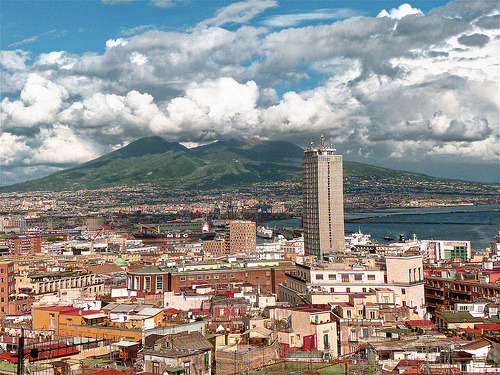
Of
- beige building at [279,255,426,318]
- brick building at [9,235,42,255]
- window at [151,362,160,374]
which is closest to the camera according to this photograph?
window at [151,362,160,374]

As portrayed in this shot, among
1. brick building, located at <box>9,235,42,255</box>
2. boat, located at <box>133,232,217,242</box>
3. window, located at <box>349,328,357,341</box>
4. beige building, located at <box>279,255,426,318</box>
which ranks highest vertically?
beige building, located at <box>279,255,426,318</box>

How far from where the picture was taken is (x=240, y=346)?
23109 mm

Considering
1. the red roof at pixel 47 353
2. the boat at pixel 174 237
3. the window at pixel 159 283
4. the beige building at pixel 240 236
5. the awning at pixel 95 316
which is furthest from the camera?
the boat at pixel 174 237

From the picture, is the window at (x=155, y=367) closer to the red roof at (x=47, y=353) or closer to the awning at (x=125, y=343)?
the red roof at (x=47, y=353)

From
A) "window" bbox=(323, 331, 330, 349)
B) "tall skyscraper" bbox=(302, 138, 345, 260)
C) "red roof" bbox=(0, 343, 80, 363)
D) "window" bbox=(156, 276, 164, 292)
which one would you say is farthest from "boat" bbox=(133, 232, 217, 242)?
"red roof" bbox=(0, 343, 80, 363)

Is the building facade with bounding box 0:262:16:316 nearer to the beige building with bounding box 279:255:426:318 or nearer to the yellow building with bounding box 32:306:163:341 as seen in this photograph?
the yellow building with bounding box 32:306:163:341

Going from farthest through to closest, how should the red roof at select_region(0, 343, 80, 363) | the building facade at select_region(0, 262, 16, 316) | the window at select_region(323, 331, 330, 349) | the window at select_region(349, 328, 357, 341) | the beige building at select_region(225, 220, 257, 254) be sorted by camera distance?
the beige building at select_region(225, 220, 257, 254) < the building facade at select_region(0, 262, 16, 316) < the window at select_region(349, 328, 357, 341) < the window at select_region(323, 331, 330, 349) < the red roof at select_region(0, 343, 80, 363)

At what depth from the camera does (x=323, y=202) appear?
95125mm

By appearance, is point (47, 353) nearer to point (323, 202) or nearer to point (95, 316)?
point (95, 316)

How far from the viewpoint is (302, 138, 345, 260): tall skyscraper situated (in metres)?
94.1

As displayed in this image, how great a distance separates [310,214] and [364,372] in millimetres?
78667

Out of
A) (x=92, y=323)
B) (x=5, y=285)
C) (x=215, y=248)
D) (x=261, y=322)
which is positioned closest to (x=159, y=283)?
(x=5, y=285)

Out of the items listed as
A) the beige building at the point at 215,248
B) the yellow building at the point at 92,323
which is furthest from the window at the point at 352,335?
the beige building at the point at 215,248

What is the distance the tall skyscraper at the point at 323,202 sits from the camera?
309 feet
